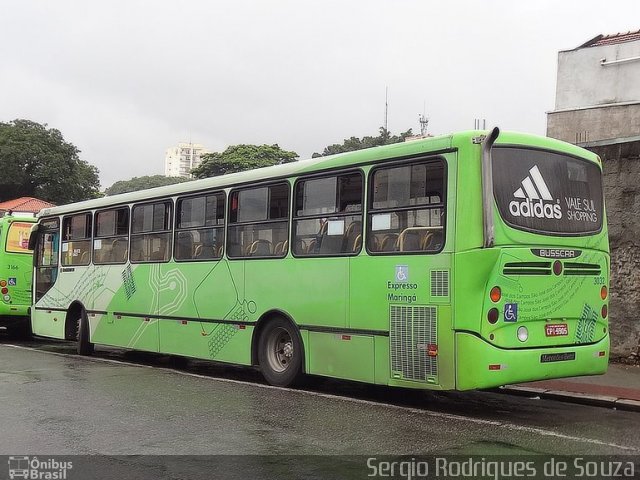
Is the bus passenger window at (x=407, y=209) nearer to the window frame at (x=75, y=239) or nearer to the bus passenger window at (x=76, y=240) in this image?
the window frame at (x=75, y=239)

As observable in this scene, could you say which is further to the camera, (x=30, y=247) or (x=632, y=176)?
(x=30, y=247)

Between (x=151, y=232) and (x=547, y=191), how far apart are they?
22.1ft

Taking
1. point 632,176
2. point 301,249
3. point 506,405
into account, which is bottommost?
point 506,405

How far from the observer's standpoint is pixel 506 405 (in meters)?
8.32

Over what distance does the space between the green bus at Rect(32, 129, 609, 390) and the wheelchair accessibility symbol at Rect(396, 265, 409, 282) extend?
0.04ft

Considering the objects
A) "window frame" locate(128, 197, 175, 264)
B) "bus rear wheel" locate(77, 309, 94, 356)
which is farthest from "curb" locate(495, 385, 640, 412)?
"bus rear wheel" locate(77, 309, 94, 356)

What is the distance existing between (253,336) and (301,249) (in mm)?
1501

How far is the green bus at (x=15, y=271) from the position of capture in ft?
55.0

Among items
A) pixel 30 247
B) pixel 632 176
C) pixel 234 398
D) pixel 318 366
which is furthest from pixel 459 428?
pixel 30 247

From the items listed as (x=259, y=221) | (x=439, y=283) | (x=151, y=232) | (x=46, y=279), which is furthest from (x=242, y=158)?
Answer: (x=439, y=283)

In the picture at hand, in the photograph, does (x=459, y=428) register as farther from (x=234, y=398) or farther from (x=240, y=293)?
(x=240, y=293)

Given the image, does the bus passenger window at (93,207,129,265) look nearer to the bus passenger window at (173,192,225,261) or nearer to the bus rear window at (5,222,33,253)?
the bus passenger window at (173,192,225,261)

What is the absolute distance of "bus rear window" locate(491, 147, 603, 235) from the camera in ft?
23.9

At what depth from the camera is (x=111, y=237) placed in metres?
12.7
